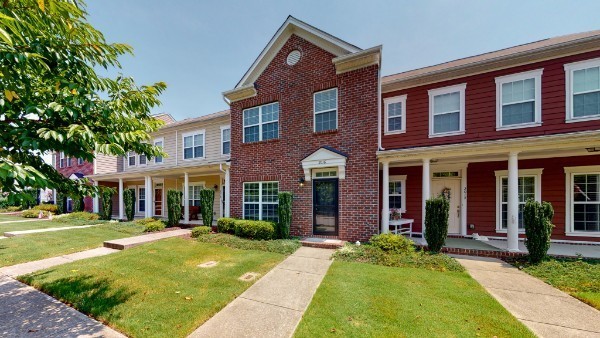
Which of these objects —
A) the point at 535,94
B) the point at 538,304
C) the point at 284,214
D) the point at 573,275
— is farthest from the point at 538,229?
the point at 284,214

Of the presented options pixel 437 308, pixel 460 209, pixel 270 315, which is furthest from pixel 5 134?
pixel 460 209

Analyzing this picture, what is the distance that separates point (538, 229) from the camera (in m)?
6.22

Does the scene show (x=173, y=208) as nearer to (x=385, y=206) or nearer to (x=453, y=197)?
(x=385, y=206)

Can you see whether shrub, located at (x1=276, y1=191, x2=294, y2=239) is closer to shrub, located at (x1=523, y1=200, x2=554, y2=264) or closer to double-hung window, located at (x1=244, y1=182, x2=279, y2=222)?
double-hung window, located at (x1=244, y1=182, x2=279, y2=222)

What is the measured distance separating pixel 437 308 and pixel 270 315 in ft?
9.09

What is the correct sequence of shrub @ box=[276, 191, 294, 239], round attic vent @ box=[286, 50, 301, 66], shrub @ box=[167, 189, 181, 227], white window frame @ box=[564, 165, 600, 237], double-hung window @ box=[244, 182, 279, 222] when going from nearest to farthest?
white window frame @ box=[564, 165, 600, 237]
shrub @ box=[276, 191, 294, 239]
round attic vent @ box=[286, 50, 301, 66]
double-hung window @ box=[244, 182, 279, 222]
shrub @ box=[167, 189, 181, 227]

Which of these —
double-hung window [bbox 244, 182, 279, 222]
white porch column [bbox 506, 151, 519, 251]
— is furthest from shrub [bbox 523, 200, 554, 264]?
double-hung window [bbox 244, 182, 279, 222]

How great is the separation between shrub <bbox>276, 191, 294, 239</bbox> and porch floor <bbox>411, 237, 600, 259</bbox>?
448 centimetres

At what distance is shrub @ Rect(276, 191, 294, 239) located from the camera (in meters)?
9.12

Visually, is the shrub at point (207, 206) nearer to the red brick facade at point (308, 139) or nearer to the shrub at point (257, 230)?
the red brick facade at point (308, 139)

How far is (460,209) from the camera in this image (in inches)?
376

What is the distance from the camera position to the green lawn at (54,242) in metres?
7.48

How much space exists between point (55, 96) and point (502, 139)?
10.3m

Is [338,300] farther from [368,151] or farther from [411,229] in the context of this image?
[411,229]
